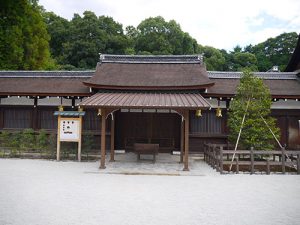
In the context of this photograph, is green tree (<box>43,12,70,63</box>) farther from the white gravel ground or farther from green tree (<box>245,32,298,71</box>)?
the white gravel ground

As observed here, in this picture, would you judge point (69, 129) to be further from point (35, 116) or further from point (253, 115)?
point (253, 115)

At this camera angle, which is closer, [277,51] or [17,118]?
[17,118]

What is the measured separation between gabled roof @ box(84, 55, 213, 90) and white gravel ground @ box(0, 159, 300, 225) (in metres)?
5.51

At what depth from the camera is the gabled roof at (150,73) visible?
1552cm

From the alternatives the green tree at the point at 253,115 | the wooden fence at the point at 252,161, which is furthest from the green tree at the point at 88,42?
the wooden fence at the point at 252,161

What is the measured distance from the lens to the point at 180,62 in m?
18.6

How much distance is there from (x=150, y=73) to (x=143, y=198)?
424 inches

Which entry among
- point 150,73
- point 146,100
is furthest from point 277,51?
point 146,100

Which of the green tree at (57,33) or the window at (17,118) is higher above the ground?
the green tree at (57,33)

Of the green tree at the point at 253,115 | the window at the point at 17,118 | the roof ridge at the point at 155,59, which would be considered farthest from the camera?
the roof ridge at the point at 155,59

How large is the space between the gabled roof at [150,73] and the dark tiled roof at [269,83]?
116 centimetres

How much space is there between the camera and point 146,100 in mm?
13414

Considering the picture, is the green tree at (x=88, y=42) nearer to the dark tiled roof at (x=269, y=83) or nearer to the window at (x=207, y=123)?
the dark tiled roof at (x=269, y=83)

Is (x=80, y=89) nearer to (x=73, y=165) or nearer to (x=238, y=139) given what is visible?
(x=73, y=165)
